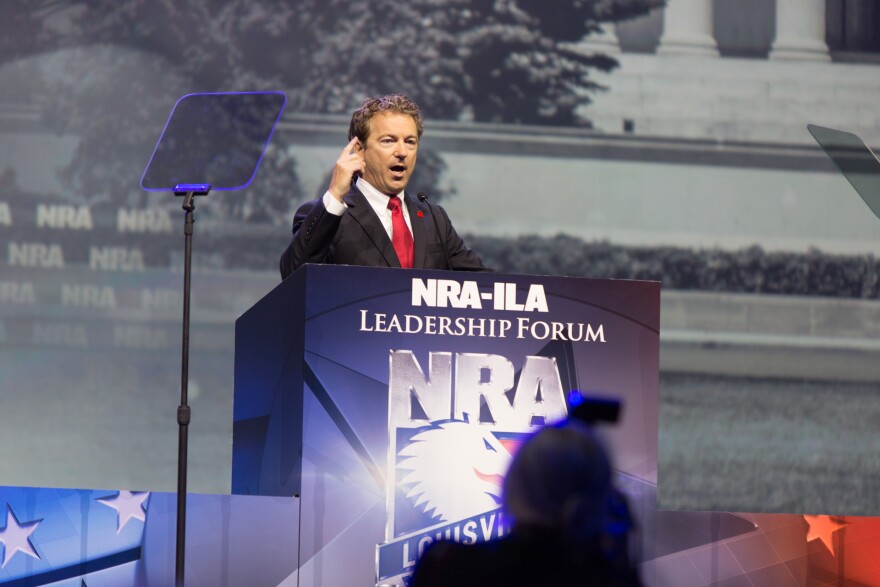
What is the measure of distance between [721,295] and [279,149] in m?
2.34

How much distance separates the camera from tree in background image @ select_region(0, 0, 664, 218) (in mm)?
6293

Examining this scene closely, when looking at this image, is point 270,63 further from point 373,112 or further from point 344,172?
point 344,172

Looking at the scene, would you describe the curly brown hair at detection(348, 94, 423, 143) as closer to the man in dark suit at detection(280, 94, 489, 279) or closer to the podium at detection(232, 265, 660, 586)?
the man in dark suit at detection(280, 94, 489, 279)

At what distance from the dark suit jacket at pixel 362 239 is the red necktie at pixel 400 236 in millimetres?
15

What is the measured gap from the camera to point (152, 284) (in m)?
6.22

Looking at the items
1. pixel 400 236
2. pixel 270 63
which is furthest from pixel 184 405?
pixel 270 63

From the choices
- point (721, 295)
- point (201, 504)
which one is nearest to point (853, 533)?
point (201, 504)

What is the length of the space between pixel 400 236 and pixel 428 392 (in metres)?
0.60

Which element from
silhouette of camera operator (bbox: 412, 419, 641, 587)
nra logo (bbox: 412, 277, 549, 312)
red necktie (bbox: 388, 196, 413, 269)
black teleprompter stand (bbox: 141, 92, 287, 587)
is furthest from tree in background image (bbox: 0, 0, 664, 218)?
silhouette of camera operator (bbox: 412, 419, 641, 587)

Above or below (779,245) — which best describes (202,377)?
below

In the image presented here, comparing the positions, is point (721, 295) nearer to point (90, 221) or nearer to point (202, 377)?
point (202, 377)

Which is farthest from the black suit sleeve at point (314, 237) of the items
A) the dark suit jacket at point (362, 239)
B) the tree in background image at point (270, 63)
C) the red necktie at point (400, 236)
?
the tree in background image at point (270, 63)

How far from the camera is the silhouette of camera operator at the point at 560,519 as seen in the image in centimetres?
122

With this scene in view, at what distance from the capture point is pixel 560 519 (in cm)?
123
